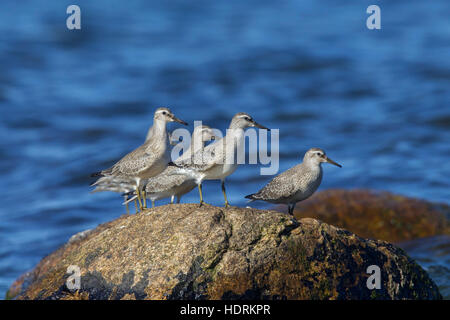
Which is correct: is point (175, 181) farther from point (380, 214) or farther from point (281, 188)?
point (380, 214)

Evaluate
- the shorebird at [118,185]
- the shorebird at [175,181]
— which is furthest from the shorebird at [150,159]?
the shorebird at [118,185]

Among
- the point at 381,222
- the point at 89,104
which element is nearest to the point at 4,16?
→ the point at 89,104

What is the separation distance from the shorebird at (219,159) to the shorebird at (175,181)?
0.72m

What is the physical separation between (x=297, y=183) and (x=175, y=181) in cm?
186

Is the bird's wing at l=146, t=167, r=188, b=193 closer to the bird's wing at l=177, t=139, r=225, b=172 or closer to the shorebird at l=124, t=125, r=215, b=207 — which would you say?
the shorebird at l=124, t=125, r=215, b=207

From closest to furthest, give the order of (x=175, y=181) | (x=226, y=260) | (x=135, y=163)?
1. (x=226, y=260)
2. (x=135, y=163)
3. (x=175, y=181)

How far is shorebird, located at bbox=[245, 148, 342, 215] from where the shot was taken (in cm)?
901

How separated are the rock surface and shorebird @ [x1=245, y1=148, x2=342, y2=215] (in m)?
1.52

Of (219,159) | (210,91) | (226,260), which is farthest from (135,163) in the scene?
(210,91)

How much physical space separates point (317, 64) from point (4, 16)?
49.2 ft

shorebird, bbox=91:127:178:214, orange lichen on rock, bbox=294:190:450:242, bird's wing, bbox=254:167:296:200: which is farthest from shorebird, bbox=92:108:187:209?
orange lichen on rock, bbox=294:190:450:242

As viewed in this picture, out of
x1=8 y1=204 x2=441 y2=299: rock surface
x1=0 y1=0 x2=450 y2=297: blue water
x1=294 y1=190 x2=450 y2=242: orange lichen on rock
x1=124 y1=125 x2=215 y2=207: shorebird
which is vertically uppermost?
x1=0 y1=0 x2=450 y2=297: blue water

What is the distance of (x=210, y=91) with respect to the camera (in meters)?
23.7

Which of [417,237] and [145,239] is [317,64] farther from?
[145,239]
